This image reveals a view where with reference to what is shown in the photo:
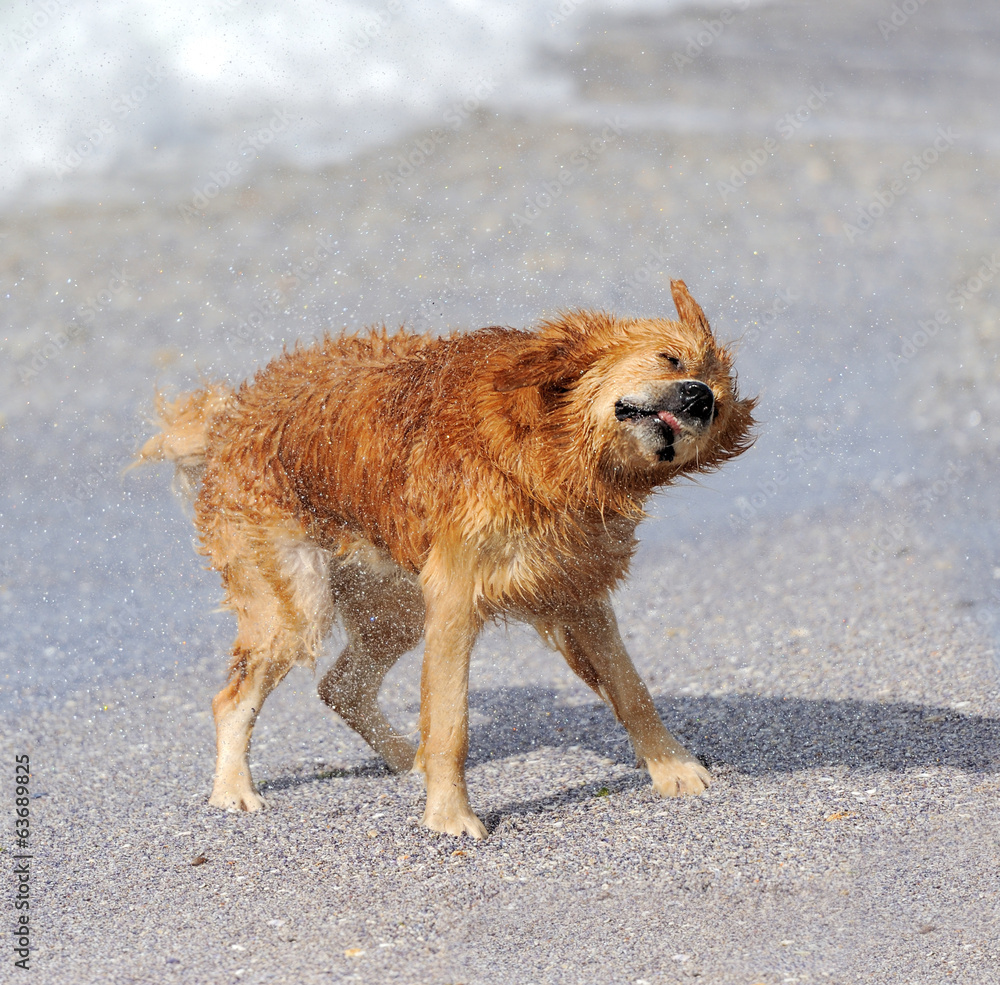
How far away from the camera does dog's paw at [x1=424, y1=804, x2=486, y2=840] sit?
500 centimetres

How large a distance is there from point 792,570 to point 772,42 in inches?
705

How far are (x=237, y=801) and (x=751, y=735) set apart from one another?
7.92ft

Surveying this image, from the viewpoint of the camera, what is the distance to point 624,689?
5.52m

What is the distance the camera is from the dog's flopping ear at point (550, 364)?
4.44 meters

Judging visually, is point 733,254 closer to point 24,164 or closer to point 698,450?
point 24,164

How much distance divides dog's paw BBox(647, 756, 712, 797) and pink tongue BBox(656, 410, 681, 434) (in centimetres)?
180

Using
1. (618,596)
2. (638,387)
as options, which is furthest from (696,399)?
(618,596)

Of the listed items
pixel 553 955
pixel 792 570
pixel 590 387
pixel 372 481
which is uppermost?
pixel 590 387

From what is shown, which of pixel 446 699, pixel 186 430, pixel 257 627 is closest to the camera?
pixel 446 699

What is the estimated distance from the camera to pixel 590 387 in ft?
14.4

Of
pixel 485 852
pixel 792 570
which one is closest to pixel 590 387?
pixel 485 852

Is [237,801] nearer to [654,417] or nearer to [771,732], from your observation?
[771,732]

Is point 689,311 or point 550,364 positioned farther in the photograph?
point 689,311

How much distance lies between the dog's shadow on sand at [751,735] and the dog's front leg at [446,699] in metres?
0.24
